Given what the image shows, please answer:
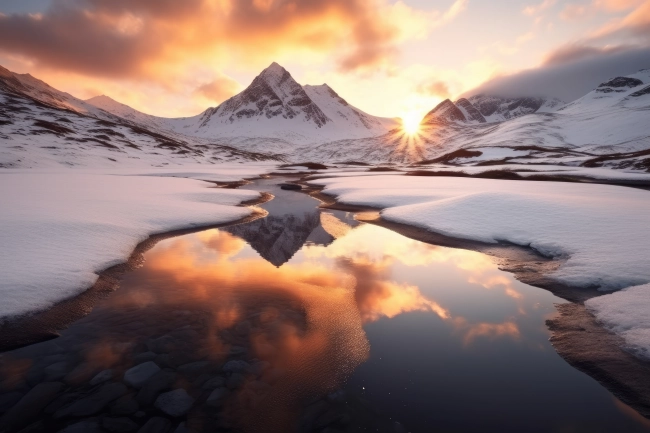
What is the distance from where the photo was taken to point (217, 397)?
5.40 m

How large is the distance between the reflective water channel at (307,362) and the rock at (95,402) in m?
0.02

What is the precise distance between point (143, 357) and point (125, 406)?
1280 mm

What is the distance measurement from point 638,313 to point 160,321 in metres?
11.0

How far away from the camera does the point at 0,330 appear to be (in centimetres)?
665

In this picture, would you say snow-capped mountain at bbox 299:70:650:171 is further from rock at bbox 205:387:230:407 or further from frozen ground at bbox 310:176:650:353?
rock at bbox 205:387:230:407

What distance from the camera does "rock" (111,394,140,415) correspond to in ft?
16.6

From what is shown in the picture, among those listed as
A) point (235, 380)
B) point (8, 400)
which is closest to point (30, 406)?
point (8, 400)

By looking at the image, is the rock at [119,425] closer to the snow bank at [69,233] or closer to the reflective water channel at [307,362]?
the reflective water channel at [307,362]

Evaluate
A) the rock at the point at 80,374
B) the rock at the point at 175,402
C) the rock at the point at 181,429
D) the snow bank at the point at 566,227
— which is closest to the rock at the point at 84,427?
the rock at the point at 175,402

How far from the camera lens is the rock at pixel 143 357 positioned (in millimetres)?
6250

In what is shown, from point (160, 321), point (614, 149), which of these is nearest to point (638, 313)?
point (160, 321)

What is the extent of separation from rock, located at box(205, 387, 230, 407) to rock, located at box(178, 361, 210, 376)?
683 millimetres

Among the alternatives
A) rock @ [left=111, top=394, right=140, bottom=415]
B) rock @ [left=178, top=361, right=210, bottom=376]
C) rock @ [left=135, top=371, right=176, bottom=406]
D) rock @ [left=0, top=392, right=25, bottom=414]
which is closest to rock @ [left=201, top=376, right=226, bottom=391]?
rock @ [left=178, top=361, right=210, bottom=376]

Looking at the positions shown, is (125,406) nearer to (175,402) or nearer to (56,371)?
(175,402)
